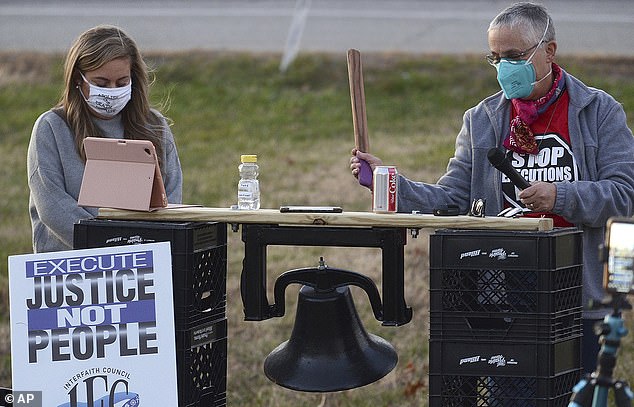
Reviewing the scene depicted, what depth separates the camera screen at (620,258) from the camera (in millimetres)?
3270

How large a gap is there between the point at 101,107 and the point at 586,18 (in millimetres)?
11648

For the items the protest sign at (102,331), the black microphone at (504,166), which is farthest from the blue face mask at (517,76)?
the protest sign at (102,331)

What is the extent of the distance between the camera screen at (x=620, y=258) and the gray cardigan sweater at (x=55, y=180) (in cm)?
227

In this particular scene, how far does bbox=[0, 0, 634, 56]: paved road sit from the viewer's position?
14.4 m

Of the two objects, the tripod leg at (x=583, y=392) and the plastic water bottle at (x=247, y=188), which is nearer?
the tripod leg at (x=583, y=392)

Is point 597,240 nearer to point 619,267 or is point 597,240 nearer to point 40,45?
point 619,267

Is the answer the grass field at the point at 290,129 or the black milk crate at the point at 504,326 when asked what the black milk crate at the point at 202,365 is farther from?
the grass field at the point at 290,129

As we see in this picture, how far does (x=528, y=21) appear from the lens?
4512 mm

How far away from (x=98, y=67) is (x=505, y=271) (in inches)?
73.8

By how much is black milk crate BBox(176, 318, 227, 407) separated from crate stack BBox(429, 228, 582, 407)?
0.91 metres

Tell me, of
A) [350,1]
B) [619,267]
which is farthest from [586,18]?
[619,267]

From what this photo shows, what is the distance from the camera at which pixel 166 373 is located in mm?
4445

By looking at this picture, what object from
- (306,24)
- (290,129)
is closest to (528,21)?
(290,129)

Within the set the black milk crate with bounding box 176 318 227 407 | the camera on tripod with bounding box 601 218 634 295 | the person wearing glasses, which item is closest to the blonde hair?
the black milk crate with bounding box 176 318 227 407
